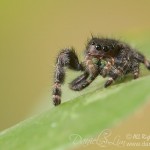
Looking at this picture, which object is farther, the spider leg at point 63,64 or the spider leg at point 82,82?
the spider leg at point 63,64

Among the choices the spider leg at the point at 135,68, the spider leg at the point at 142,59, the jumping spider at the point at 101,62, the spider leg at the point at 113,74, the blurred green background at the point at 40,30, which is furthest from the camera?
the blurred green background at the point at 40,30

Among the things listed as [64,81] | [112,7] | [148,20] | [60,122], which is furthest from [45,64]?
[60,122]

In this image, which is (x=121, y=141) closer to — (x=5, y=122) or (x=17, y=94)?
(x=5, y=122)

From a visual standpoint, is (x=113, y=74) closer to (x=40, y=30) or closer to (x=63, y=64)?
(x=63, y=64)

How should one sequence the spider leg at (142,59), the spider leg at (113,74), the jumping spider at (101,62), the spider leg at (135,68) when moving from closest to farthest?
the spider leg at (113,74) < the spider leg at (135,68) < the jumping spider at (101,62) < the spider leg at (142,59)

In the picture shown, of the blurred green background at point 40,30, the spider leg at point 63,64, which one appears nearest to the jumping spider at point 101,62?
the spider leg at point 63,64

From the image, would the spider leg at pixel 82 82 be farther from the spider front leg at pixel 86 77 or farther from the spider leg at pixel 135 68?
the spider leg at pixel 135 68
